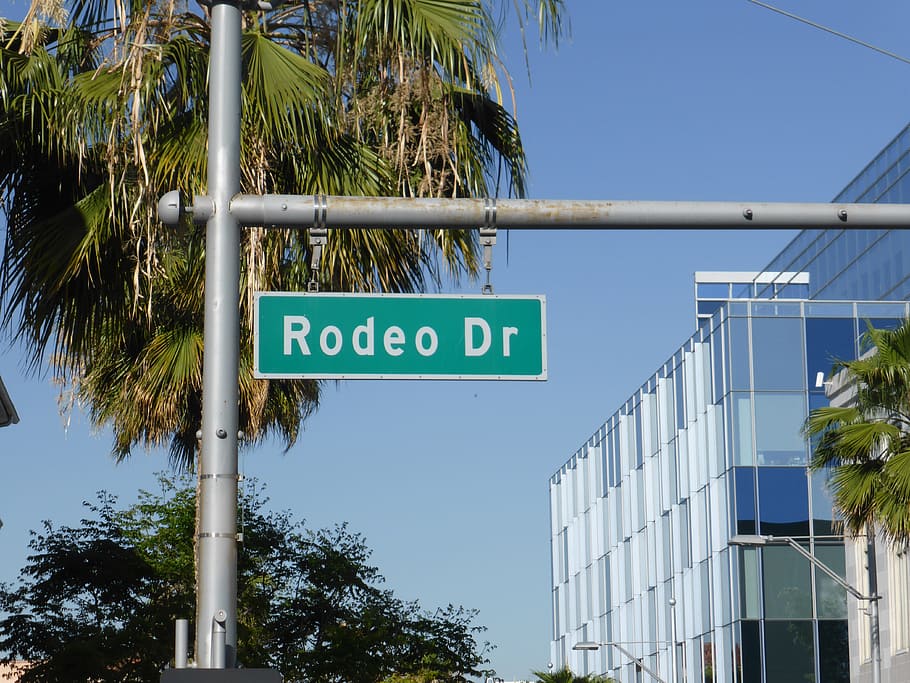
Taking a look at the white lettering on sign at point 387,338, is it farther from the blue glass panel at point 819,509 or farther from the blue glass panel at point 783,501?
the blue glass panel at point 819,509

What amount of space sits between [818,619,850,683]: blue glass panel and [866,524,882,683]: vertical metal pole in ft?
36.1

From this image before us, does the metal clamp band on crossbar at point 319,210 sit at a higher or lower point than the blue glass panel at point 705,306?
lower

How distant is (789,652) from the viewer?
44.0 metres

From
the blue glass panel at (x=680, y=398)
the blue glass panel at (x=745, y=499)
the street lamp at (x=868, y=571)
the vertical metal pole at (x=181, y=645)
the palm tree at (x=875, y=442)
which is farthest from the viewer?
the blue glass panel at (x=680, y=398)

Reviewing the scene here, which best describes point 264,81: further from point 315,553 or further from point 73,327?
point 315,553

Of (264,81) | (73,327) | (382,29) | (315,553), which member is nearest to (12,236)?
(73,327)

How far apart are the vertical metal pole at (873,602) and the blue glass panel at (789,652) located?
11.0 metres

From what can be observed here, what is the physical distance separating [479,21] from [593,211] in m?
3.98

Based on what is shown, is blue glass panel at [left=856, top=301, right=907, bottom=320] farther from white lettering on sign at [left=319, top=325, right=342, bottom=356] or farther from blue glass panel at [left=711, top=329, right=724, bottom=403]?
white lettering on sign at [left=319, top=325, right=342, bottom=356]

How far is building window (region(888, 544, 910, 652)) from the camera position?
102 feet

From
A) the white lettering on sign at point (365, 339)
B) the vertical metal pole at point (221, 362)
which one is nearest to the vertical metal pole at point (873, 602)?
the white lettering on sign at point (365, 339)

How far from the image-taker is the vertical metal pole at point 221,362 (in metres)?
6.79

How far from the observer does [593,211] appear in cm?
774

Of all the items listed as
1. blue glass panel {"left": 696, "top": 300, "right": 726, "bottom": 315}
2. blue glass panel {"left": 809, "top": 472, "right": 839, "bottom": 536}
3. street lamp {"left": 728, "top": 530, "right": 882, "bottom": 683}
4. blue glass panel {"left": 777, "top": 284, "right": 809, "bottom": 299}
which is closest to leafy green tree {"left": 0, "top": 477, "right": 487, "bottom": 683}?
street lamp {"left": 728, "top": 530, "right": 882, "bottom": 683}
